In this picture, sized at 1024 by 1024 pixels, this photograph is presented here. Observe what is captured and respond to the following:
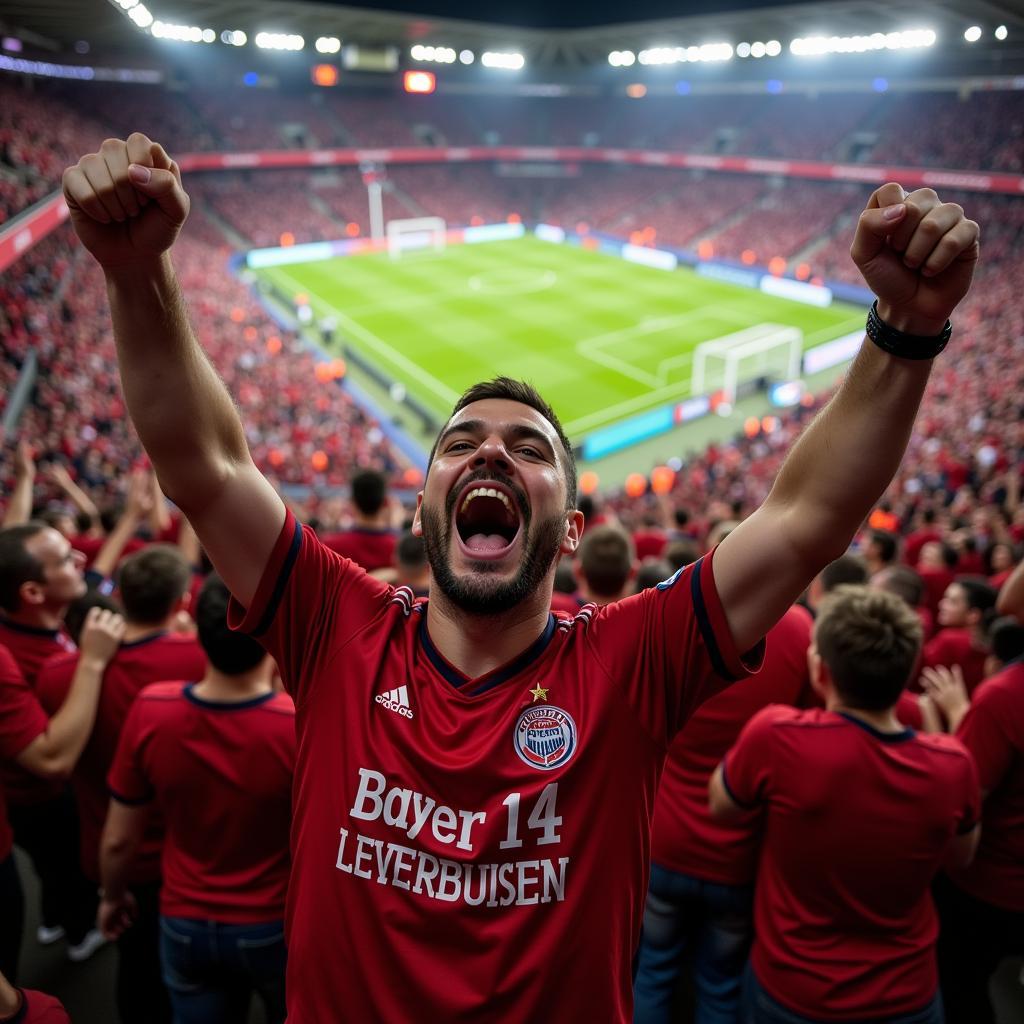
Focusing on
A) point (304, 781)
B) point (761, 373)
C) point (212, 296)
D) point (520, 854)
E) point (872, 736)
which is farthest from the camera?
point (212, 296)

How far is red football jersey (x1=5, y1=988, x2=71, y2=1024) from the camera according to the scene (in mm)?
2201

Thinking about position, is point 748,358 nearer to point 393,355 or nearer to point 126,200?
point 393,355

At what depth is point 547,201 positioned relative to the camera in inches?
2311

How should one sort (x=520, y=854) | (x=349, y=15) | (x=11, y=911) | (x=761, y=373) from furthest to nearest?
(x=349, y=15)
(x=761, y=373)
(x=11, y=911)
(x=520, y=854)

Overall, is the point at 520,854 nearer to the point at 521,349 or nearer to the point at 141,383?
the point at 141,383

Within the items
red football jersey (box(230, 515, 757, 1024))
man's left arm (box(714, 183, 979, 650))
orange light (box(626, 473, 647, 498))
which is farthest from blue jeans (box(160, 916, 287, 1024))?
orange light (box(626, 473, 647, 498))

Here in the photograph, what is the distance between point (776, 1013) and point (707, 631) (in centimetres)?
187

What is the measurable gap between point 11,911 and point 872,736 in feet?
11.6

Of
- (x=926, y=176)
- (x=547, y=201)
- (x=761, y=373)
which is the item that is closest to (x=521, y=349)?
(x=761, y=373)

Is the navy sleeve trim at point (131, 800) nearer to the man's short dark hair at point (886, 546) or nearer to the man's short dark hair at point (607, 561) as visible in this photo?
the man's short dark hair at point (607, 561)

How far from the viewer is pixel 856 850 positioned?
278 cm

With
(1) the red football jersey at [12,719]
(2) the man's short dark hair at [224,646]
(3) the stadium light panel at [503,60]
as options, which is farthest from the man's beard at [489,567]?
(3) the stadium light panel at [503,60]

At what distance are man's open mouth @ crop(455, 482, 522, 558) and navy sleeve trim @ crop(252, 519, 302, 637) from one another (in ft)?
1.55

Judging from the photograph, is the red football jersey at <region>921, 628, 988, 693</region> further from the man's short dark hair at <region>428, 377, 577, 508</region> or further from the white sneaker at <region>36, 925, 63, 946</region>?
the white sneaker at <region>36, 925, 63, 946</region>
